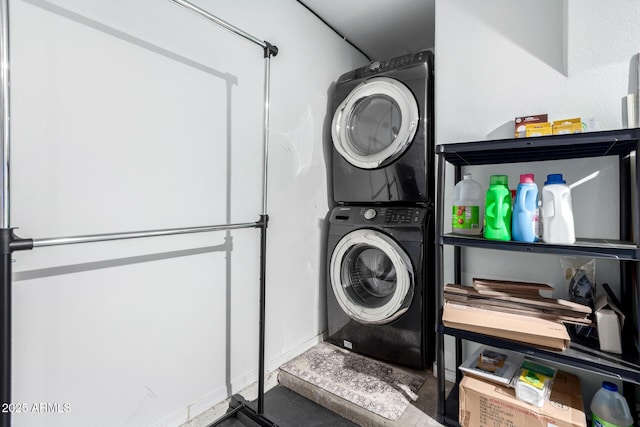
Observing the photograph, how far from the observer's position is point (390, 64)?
6.35 feet

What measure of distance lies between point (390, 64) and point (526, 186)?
45.6 inches

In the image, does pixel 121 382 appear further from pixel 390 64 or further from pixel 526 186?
pixel 390 64

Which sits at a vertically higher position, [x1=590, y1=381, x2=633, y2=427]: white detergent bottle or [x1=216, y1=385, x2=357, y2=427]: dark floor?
[x1=590, y1=381, x2=633, y2=427]: white detergent bottle

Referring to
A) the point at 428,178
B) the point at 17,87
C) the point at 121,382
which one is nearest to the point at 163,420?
the point at 121,382

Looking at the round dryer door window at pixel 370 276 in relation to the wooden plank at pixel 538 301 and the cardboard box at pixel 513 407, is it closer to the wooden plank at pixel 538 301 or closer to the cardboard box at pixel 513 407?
the wooden plank at pixel 538 301

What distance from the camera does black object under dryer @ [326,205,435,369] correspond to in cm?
176

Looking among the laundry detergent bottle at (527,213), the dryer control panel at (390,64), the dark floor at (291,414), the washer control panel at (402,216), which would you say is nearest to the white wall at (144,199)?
the dark floor at (291,414)

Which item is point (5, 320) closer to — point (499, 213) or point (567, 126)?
point (499, 213)

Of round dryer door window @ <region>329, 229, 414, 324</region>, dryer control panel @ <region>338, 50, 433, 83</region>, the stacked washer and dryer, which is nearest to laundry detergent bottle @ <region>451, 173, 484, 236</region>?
the stacked washer and dryer

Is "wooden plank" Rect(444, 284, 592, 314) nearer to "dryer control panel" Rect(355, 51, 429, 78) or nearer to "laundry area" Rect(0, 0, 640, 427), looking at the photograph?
"laundry area" Rect(0, 0, 640, 427)

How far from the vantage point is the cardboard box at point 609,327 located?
1.13 meters

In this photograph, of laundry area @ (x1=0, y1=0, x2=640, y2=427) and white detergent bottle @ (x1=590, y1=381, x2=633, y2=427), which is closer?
laundry area @ (x1=0, y1=0, x2=640, y2=427)

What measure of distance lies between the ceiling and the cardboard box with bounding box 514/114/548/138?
3.41 feet

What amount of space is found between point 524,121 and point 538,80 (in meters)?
0.22
